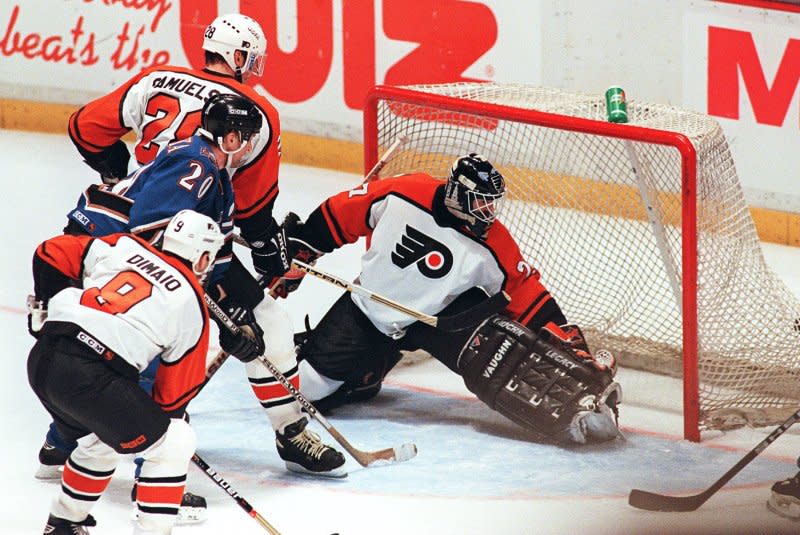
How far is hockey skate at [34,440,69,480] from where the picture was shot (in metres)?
4.59

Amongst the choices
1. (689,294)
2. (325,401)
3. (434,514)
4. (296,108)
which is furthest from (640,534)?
(296,108)

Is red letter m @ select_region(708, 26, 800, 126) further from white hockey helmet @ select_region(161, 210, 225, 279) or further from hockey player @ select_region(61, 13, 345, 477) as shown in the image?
white hockey helmet @ select_region(161, 210, 225, 279)

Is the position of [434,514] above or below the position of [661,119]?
below

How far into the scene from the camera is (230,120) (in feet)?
14.1

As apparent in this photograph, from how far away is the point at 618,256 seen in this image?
18.4 ft

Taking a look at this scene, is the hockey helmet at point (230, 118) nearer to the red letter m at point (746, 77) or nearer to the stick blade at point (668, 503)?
the stick blade at point (668, 503)

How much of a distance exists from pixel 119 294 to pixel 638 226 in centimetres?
227

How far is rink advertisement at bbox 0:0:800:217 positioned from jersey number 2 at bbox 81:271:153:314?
337 centimetres

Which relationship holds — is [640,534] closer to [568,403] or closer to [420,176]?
[568,403]

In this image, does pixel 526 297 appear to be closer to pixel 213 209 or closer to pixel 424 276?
pixel 424 276

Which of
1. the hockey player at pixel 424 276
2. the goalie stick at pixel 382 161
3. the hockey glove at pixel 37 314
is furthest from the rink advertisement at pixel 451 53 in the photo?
the hockey glove at pixel 37 314

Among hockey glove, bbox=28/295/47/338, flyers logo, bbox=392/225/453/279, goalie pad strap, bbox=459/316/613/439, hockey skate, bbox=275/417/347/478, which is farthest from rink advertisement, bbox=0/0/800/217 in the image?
hockey glove, bbox=28/295/47/338

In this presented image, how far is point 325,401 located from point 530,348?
688mm

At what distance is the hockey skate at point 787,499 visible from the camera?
4371 millimetres
